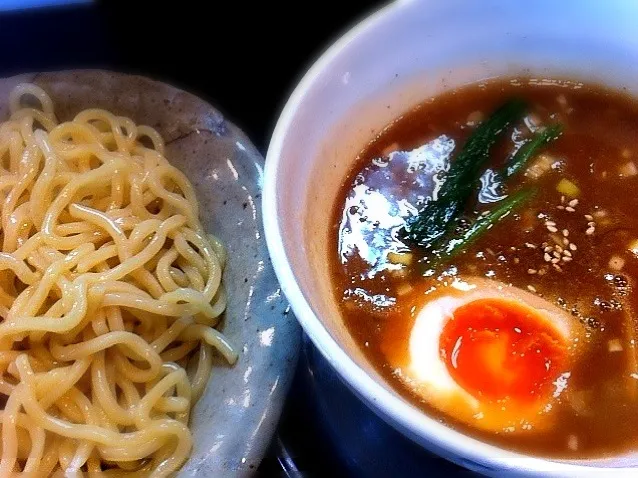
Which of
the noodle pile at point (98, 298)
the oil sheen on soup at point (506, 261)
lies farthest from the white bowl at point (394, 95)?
the noodle pile at point (98, 298)

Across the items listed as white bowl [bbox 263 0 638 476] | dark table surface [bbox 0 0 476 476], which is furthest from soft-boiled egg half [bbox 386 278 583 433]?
dark table surface [bbox 0 0 476 476]

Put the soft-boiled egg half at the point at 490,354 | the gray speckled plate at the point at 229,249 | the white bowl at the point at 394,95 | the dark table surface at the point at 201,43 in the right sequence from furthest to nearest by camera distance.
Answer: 1. the dark table surface at the point at 201,43
2. the gray speckled plate at the point at 229,249
3. the soft-boiled egg half at the point at 490,354
4. the white bowl at the point at 394,95

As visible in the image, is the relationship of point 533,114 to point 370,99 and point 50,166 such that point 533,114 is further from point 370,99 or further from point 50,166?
point 50,166

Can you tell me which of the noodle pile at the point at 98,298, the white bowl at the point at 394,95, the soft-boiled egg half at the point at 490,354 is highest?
the white bowl at the point at 394,95

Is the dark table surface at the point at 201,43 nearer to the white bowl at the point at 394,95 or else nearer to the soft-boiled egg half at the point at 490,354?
the white bowl at the point at 394,95

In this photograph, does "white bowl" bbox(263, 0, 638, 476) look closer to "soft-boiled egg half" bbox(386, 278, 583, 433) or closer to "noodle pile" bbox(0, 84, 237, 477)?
"soft-boiled egg half" bbox(386, 278, 583, 433)

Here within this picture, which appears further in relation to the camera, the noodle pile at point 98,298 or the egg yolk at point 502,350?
the noodle pile at point 98,298

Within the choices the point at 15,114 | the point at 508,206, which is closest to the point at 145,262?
the point at 15,114
